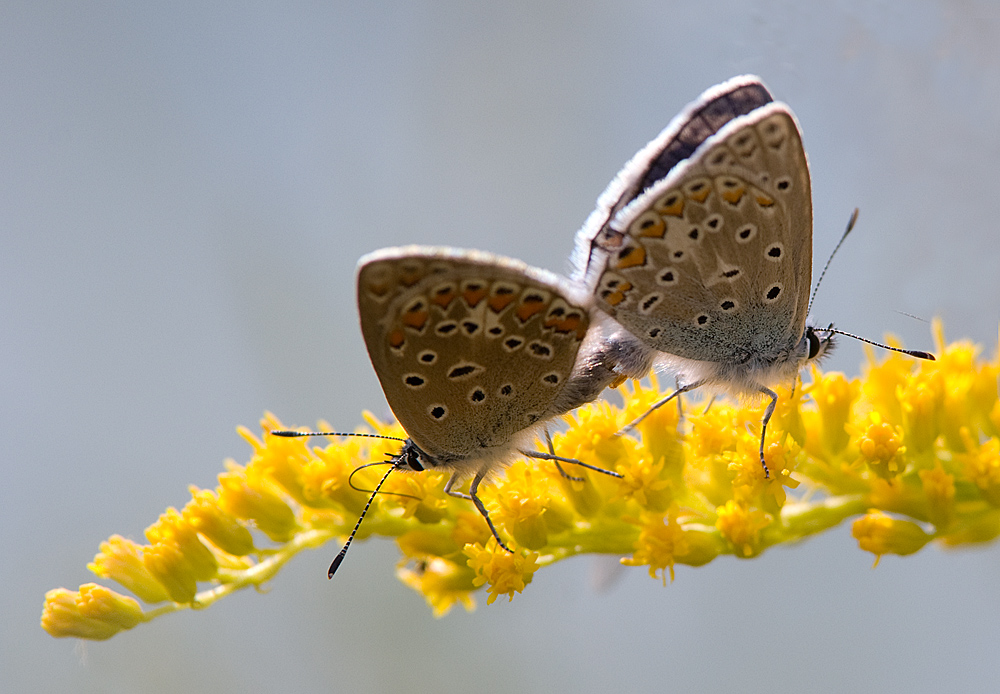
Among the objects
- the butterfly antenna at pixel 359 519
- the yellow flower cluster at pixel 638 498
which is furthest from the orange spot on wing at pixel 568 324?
the butterfly antenna at pixel 359 519

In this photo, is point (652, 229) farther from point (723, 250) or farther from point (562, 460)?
point (562, 460)

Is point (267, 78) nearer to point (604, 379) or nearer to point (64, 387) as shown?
point (64, 387)

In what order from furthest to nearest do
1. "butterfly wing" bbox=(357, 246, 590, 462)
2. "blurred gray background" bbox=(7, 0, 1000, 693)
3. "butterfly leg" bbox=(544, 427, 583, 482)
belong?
1. "blurred gray background" bbox=(7, 0, 1000, 693)
2. "butterfly leg" bbox=(544, 427, 583, 482)
3. "butterfly wing" bbox=(357, 246, 590, 462)

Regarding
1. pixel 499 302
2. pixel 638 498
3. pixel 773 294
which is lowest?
pixel 638 498

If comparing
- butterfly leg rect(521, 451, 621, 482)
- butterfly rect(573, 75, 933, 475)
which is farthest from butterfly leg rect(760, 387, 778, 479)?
butterfly leg rect(521, 451, 621, 482)

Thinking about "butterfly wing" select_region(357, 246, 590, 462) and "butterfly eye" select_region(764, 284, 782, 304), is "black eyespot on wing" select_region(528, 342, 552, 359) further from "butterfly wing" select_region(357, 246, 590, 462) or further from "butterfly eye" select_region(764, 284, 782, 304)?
"butterfly eye" select_region(764, 284, 782, 304)

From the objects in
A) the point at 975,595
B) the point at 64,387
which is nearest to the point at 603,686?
the point at 975,595

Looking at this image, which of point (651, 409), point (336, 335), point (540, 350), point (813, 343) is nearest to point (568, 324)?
point (540, 350)
